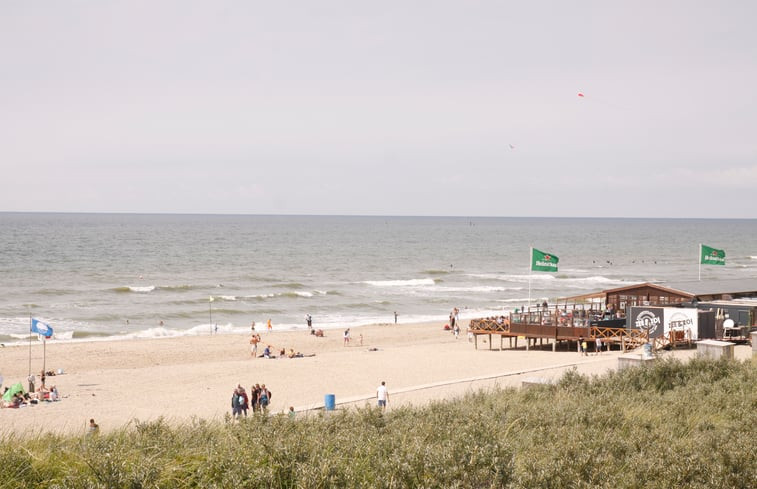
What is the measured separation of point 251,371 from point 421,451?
23.2 meters

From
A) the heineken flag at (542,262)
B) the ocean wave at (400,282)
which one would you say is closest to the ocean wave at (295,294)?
the ocean wave at (400,282)

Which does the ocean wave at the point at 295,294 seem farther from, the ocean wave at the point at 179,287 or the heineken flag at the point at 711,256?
the heineken flag at the point at 711,256

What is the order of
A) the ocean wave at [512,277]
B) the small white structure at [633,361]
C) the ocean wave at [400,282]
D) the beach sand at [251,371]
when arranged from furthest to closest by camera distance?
the ocean wave at [512,277] → the ocean wave at [400,282] → the beach sand at [251,371] → the small white structure at [633,361]

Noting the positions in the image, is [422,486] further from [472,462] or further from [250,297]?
[250,297]

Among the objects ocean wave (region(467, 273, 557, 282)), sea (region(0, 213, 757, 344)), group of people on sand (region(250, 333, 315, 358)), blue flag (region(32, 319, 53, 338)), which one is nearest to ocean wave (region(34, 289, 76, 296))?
sea (region(0, 213, 757, 344))

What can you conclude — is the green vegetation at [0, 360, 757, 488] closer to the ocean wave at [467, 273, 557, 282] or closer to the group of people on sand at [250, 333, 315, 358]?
the group of people on sand at [250, 333, 315, 358]

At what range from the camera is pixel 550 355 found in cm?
3142

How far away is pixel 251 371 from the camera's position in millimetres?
29844

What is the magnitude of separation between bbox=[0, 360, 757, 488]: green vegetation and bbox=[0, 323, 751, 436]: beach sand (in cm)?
642

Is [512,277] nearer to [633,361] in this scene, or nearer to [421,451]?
[633,361]

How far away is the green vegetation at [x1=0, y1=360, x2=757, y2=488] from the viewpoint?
6.83 metres

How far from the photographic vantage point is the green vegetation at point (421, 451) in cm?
683

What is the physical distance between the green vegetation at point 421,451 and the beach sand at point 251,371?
6420mm

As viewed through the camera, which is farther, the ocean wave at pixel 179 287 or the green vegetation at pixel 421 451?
the ocean wave at pixel 179 287
